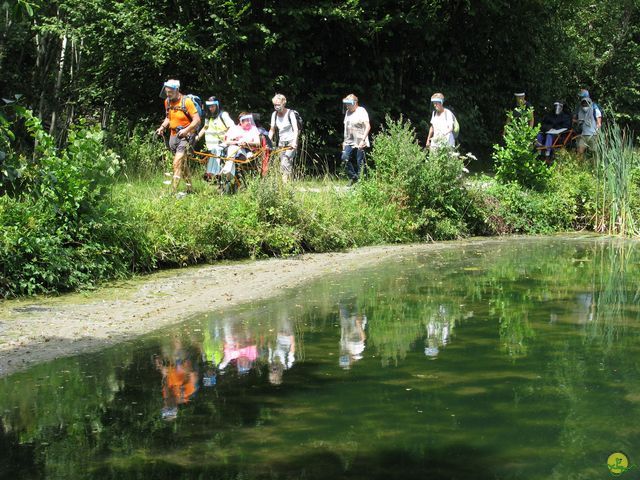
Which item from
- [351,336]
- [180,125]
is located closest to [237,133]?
[180,125]

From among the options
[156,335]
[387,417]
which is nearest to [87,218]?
[156,335]

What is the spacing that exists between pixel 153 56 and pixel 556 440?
1578 centimetres

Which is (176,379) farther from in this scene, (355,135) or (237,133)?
(355,135)

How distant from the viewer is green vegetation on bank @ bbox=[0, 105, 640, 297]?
1033 centimetres

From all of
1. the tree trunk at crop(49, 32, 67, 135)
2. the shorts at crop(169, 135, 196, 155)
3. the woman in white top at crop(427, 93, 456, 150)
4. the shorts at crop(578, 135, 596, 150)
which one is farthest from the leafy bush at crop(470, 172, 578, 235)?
the tree trunk at crop(49, 32, 67, 135)

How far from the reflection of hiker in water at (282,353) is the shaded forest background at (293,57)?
39.5 feet

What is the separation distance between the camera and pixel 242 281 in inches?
452

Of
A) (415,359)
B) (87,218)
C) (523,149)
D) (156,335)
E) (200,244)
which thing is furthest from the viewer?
(523,149)

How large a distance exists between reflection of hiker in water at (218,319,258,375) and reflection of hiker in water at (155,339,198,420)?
29 centimetres

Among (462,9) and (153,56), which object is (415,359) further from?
(462,9)

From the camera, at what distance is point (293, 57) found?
21688 millimetres

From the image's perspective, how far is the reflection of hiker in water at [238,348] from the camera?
7.61 metres

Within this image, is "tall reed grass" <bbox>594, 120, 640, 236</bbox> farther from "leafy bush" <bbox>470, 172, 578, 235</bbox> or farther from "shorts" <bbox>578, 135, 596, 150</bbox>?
"shorts" <bbox>578, 135, 596, 150</bbox>

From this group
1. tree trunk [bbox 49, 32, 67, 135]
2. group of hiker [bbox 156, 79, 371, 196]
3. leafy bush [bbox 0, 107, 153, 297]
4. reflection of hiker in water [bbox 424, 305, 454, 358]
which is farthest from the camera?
tree trunk [bbox 49, 32, 67, 135]
